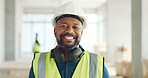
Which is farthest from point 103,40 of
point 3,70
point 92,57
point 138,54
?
point 92,57

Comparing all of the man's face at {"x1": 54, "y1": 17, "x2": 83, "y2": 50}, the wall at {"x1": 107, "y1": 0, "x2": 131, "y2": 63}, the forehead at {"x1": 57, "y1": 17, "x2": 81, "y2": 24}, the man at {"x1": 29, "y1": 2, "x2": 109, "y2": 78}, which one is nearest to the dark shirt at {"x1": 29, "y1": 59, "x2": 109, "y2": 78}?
the man at {"x1": 29, "y1": 2, "x2": 109, "y2": 78}

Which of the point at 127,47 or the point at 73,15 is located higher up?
the point at 73,15

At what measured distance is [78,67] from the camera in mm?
1076

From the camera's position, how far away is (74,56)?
1.04 metres

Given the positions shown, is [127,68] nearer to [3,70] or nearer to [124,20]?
[3,70]

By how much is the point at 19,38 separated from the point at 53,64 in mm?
4256

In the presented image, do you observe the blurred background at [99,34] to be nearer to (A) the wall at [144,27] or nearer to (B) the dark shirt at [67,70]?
(A) the wall at [144,27]

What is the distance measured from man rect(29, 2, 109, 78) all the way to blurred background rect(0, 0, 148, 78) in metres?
0.15

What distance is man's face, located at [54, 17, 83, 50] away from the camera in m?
0.99

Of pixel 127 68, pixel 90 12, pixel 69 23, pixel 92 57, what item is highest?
pixel 90 12

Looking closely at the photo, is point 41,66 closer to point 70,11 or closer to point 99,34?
point 70,11

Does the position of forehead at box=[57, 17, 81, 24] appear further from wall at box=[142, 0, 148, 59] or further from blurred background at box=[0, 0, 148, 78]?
wall at box=[142, 0, 148, 59]

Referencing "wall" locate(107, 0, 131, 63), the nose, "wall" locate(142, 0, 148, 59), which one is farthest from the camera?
"wall" locate(107, 0, 131, 63)

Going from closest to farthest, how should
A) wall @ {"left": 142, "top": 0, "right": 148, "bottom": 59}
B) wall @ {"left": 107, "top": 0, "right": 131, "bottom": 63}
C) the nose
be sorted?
the nose < wall @ {"left": 142, "top": 0, "right": 148, "bottom": 59} < wall @ {"left": 107, "top": 0, "right": 131, "bottom": 63}
